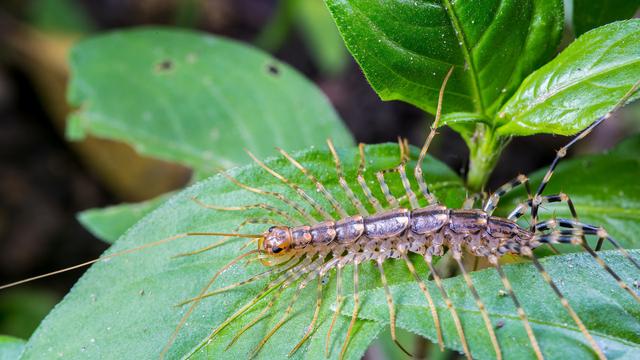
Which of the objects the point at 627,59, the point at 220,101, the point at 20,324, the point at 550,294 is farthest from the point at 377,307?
the point at 20,324

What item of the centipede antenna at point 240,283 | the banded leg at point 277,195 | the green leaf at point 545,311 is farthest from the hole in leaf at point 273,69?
the green leaf at point 545,311

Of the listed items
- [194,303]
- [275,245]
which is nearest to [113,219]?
[275,245]

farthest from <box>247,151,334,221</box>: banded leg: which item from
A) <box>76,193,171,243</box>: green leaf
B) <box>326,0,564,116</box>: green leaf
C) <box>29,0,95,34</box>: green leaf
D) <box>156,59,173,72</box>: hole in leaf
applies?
<box>29,0,95,34</box>: green leaf

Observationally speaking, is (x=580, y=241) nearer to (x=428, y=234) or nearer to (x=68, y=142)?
(x=428, y=234)

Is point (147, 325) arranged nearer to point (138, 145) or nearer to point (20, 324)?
point (138, 145)

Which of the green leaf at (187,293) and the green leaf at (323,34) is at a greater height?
the green leaf at (323,34)

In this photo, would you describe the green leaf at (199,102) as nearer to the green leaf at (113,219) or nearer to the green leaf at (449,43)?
the green leaf at (113,219)
